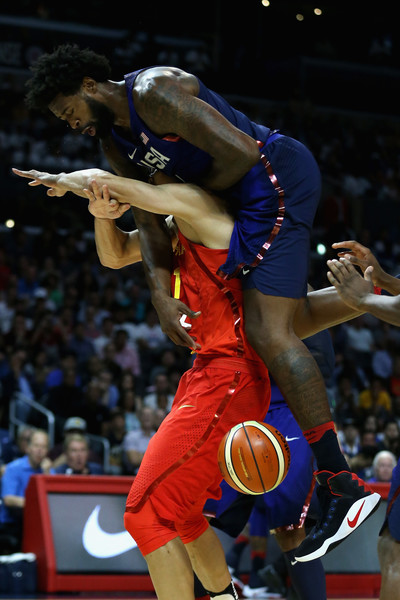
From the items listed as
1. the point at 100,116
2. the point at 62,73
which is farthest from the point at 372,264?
the point at 62,73

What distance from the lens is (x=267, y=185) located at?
3.95m

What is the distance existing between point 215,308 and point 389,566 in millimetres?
1465

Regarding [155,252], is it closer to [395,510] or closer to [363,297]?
[363,297]

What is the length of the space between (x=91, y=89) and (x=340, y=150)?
17243 mm

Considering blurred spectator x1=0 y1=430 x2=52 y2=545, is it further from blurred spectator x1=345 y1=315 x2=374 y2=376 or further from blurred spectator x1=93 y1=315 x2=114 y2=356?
blurred spectator x1=345 y1=315 x2=374 y2=376

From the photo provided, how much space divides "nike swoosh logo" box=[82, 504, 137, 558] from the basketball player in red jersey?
329 cm

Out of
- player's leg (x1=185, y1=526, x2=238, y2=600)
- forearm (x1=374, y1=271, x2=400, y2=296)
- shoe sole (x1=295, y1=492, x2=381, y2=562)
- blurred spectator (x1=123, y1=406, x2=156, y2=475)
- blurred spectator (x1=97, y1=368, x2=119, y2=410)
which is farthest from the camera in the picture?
blurred spectator (x1=97, y1=368, x2=119, y2=410)

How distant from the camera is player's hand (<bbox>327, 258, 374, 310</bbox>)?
160 inches

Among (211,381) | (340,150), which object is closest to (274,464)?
(211,381)

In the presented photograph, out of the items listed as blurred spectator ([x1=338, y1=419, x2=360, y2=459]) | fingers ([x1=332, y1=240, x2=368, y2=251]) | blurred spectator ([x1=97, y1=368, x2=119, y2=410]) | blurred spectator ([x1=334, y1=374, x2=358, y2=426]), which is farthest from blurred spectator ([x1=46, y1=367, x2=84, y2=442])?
fingers ([x1=332, y1=240, x2=368, y2=251])

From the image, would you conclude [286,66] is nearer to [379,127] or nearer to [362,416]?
[379,127]

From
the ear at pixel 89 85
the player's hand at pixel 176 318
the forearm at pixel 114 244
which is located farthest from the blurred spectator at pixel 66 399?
the ear at pixel 89 85

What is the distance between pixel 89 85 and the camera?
401 cm

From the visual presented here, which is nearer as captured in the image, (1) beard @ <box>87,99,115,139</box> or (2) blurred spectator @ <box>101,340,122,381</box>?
(1) beard @ <box>87,99,115,139</box>
